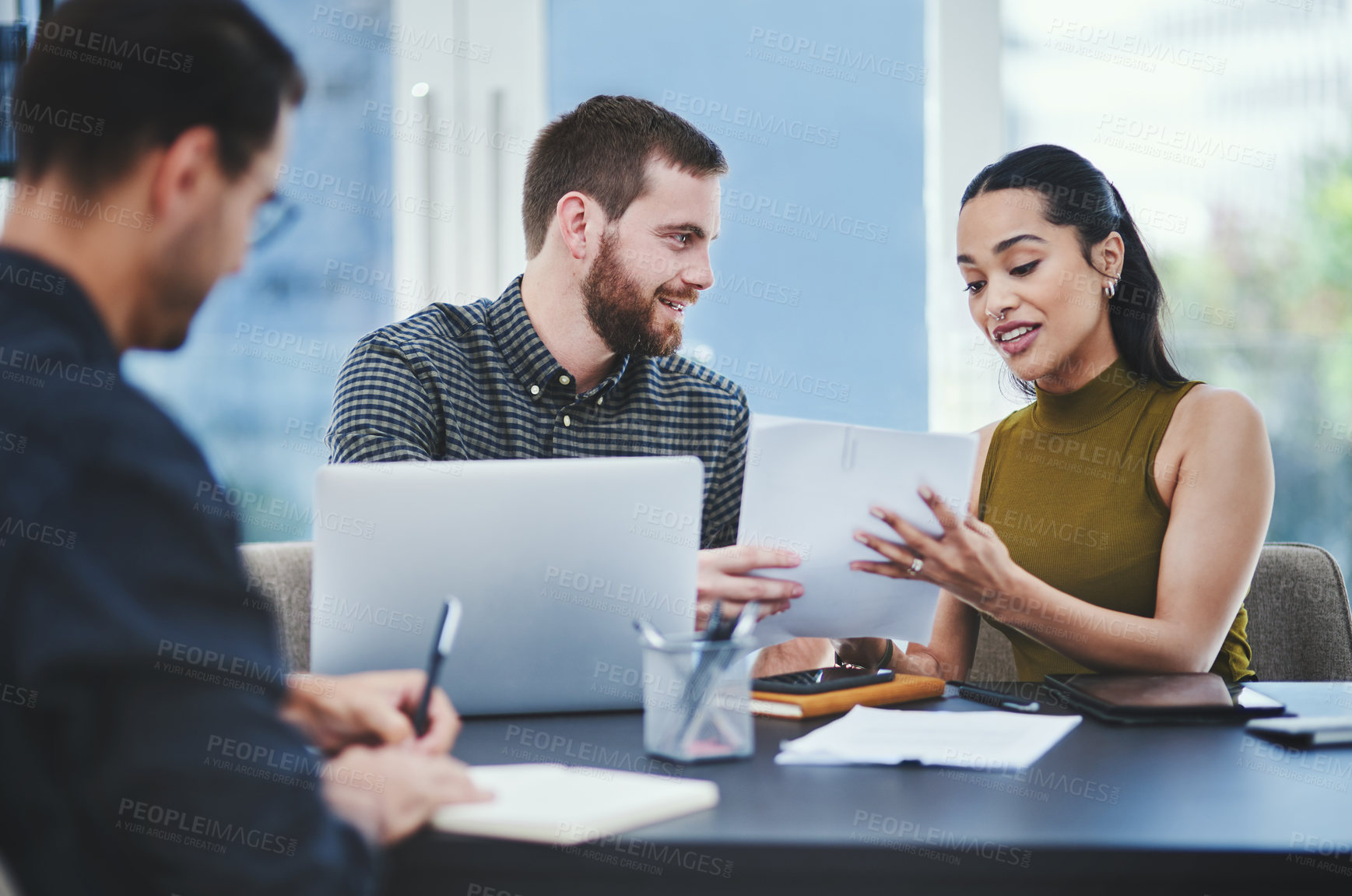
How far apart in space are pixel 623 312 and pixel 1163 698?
3.56 feet

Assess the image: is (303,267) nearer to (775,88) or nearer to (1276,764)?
(775,88)

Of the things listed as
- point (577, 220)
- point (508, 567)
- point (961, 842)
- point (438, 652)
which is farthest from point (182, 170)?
point (577, 220)

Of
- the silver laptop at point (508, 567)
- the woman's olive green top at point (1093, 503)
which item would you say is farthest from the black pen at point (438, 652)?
the woman's olive green top at point (1093, 503)

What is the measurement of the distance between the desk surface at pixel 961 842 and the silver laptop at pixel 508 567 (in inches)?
8.8

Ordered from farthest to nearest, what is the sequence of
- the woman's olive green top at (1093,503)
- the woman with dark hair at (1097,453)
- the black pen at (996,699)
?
the woman's olive green top at (1093,503) < the woman with dark hair at (1097,453) < the black pen at (996,699)

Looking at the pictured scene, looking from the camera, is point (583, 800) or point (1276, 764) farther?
point (1276, 764)

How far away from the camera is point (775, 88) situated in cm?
256

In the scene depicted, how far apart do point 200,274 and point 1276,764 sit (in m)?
0.94

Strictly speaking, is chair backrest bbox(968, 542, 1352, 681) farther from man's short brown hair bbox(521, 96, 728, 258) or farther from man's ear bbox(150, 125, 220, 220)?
man's ear bbox(150, 125, 220, 220)

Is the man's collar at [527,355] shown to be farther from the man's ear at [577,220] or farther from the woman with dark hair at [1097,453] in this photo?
the woman with dark hair at [1097,453]

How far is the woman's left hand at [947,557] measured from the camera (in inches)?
47.1

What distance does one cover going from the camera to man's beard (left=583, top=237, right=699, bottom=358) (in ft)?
6.15

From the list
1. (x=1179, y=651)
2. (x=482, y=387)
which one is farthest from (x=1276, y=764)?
(x=482, y=387)

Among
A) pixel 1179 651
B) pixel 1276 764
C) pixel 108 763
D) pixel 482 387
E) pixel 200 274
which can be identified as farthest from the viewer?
pixel 482 387
